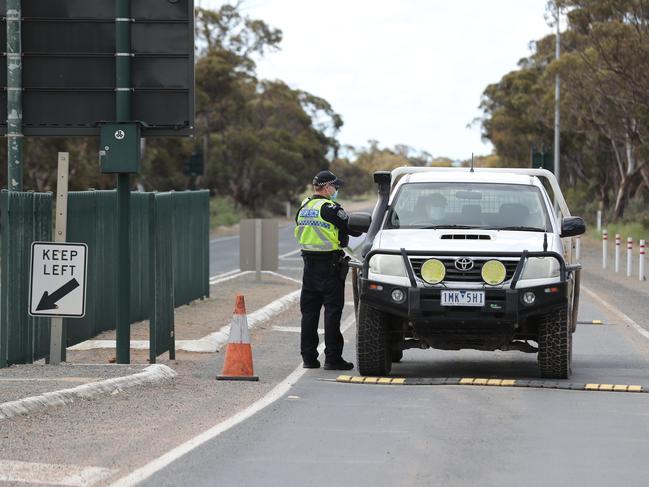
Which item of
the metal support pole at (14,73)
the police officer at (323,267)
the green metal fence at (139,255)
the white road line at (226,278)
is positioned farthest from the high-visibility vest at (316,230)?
the white road line at (226,278)

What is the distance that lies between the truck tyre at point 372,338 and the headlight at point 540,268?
1398 mm

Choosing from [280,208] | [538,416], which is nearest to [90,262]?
[538,416]

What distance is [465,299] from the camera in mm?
12719

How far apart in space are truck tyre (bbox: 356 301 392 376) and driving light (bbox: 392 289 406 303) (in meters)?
0.43

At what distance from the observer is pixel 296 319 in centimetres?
2162

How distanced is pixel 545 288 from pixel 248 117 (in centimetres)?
7333

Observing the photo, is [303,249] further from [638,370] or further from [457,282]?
[638,370]

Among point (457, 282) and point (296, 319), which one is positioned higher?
point (457, 282)

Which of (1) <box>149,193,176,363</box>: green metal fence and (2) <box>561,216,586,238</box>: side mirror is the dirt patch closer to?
(1) <box>149,193,176,363</box>: green metal fence

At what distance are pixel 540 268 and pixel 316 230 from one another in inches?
96.5

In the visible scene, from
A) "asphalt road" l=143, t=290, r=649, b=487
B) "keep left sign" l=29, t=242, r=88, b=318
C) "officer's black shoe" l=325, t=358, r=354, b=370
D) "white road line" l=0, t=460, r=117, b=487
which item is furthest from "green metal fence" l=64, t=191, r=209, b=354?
"white road line" l=0, t=460, r=117, b=487

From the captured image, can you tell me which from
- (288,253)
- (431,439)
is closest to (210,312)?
(431,439)

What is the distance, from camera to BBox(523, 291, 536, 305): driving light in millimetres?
12758

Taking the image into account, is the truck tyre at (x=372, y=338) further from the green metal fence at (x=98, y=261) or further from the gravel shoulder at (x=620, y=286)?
the gravel shoulder at (x=620, y=286)
